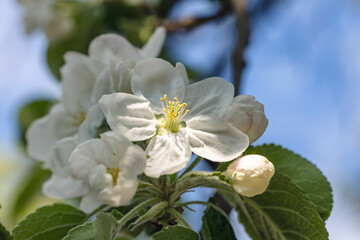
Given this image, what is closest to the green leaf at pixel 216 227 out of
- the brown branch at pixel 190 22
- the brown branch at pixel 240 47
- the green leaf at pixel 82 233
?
the green leaf at pixel 82 233

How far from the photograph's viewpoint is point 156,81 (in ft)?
3.50

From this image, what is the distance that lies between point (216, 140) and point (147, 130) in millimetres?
141

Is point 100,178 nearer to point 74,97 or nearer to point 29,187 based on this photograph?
point 74,97

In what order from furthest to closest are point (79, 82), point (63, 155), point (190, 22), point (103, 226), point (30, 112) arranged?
point (30, 112) → point (190, 22) → point (79, 82) → point (63, 155) → point (103, 226)

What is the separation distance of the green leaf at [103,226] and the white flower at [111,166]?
3 centimetres

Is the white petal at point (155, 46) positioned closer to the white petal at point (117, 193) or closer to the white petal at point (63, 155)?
the white petal at point (63, 155)

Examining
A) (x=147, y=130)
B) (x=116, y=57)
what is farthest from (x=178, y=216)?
(x=116, y=57)

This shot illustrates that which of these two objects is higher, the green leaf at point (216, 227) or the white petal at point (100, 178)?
the white petal at point (100, 178)

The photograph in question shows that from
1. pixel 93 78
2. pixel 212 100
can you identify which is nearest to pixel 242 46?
pixel 93 78

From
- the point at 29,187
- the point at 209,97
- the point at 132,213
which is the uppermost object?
the point at 209,97

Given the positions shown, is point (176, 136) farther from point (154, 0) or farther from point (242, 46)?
point (154, 0)

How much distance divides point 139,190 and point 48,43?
5.24 ft

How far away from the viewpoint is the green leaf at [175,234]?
911mm

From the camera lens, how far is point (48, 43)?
2.43 meters
